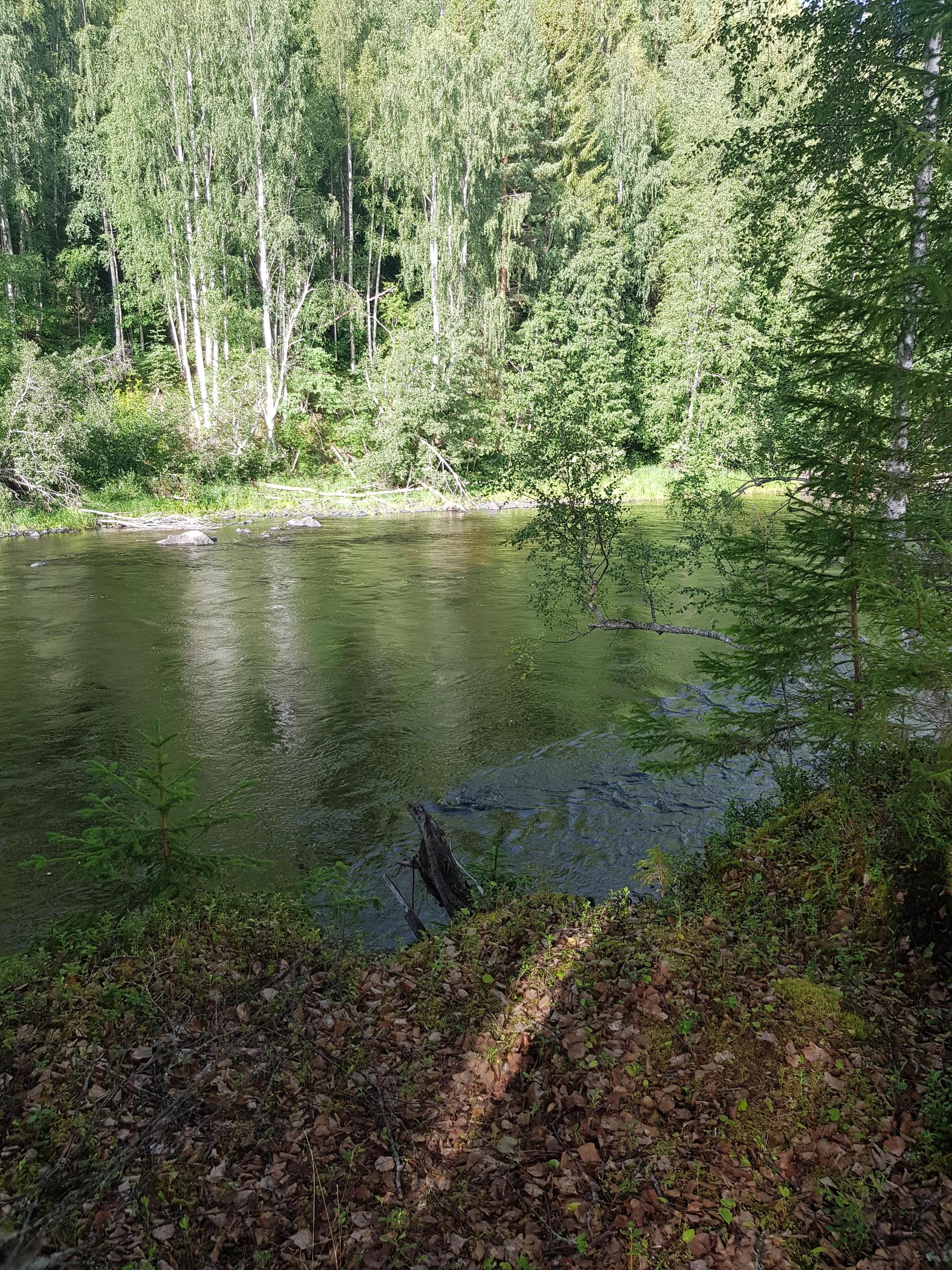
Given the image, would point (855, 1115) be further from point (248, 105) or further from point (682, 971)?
point (248, 105)

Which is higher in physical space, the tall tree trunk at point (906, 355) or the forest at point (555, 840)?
the tall tree trunk at point (906, 355)

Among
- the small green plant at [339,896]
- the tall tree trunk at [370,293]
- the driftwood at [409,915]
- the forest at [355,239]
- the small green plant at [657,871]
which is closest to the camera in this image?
the driftwood at [409,915]

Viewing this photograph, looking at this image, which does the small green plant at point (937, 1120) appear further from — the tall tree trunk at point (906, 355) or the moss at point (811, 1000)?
the tall tree trunk at point (906, 355)

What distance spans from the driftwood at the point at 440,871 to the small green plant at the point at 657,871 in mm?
1326

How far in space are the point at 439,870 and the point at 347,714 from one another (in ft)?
18.9

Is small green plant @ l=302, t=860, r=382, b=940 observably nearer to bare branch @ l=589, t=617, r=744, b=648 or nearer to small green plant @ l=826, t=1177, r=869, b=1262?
small green plant @ l=826, t=1177, r=869, b=1262

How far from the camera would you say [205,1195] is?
3402mm

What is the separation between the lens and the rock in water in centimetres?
2489

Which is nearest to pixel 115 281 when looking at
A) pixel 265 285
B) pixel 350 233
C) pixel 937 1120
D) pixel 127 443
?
pixel 265 285

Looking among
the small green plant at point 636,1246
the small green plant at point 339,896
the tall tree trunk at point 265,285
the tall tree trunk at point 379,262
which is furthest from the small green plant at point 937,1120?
the tall tree trunk at point 379,262

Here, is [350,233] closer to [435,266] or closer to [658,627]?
[435,266]

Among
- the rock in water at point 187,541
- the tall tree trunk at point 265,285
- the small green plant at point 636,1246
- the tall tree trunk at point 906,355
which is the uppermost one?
the tall tree trunk at point 265,285

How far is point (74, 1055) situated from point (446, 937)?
231cm

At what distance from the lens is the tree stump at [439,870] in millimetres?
6289
